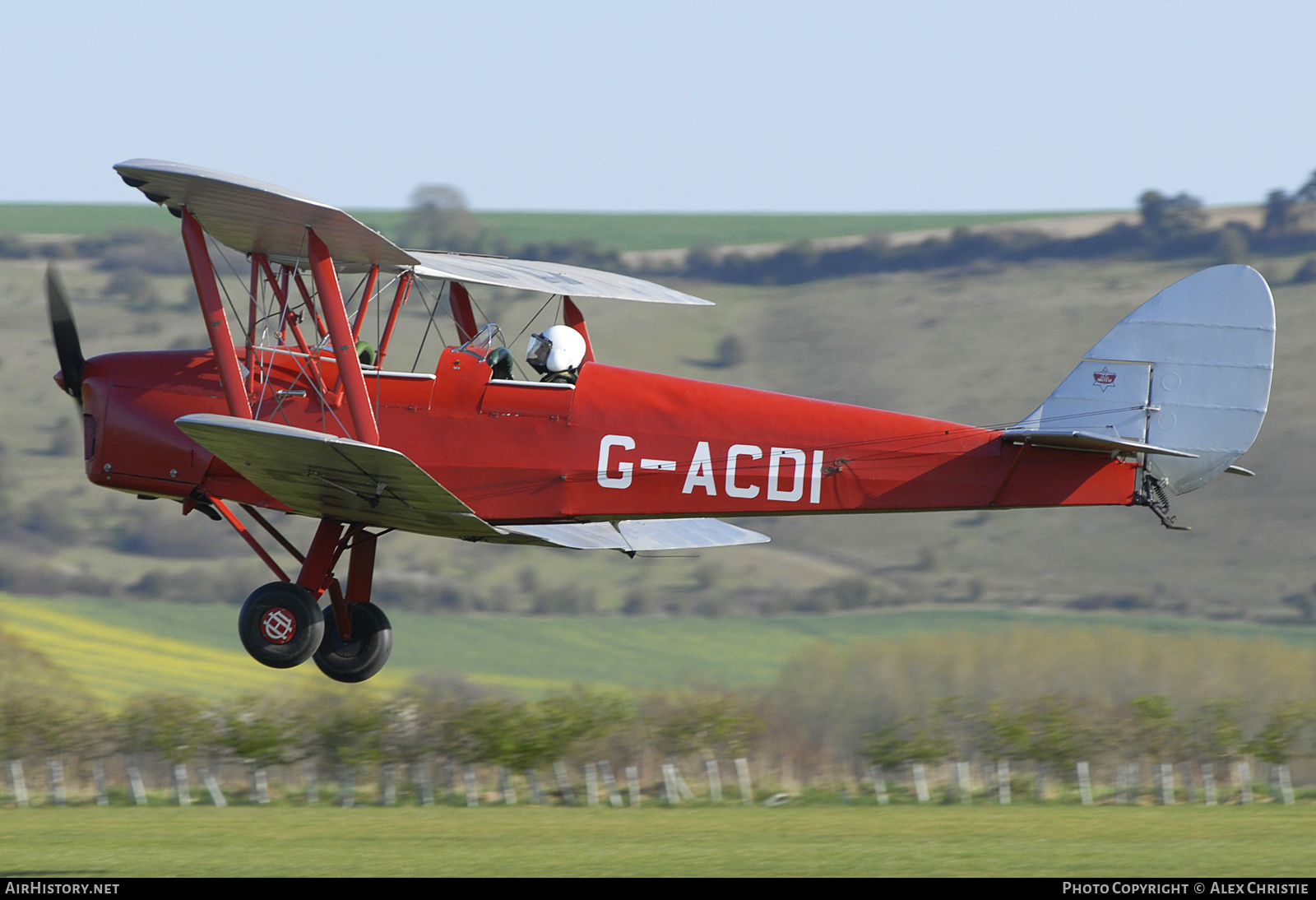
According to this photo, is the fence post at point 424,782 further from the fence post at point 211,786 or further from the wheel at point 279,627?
the wheel at point 279,627

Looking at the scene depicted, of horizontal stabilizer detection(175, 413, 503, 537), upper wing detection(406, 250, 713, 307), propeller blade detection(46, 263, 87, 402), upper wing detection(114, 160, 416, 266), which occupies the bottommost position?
horizontal stabilizer detection(175, 413, 503, 537)

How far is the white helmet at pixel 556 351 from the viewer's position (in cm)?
1201

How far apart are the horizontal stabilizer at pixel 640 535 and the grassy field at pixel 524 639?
28.3 meters

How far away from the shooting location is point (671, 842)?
52.7 ft

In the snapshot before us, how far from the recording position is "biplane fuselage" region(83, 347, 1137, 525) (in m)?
12.0

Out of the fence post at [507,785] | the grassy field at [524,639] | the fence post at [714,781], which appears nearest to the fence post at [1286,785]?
the fence post at [714,781]

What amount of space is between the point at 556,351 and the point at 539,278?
1.98m

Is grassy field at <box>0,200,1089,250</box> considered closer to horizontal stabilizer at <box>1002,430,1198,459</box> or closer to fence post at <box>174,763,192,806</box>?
fence post at <box>174,763,192,806</box>

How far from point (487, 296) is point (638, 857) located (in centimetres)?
4995

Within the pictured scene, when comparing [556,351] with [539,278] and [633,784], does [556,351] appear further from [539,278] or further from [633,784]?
[633,784]


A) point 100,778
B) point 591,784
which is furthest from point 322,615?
point 100,778

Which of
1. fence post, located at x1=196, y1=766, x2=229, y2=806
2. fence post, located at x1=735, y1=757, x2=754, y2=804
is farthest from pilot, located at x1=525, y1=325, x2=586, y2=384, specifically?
fence post, located at x1=196, y1=766, x2=229, y2=806

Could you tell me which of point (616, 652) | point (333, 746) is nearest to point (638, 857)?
point (333, 746)
